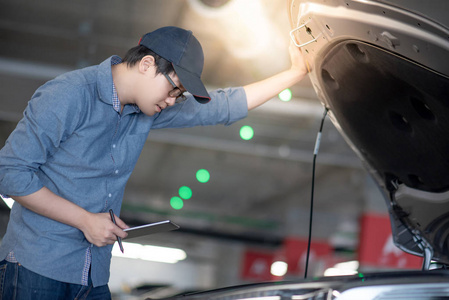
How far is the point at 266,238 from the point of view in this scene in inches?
564

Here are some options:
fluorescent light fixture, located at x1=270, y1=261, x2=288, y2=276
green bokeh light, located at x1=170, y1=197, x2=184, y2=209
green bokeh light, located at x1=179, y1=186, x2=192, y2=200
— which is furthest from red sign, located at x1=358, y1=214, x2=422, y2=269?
green bokeh light, located at x1=170, y1=197, x2=184, y2=209

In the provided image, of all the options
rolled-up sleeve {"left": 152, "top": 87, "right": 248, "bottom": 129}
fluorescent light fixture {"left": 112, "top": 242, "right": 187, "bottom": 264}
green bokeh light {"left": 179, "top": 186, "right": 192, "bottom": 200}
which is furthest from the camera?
fluorescent light fixture {"left": 112, "top": 242, "right": 187, "bottom": 264}

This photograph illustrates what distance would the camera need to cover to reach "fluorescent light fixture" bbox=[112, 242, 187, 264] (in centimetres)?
1998

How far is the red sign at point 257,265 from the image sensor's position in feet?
49.9

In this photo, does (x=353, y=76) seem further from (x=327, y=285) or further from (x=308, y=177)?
(x=308, y=177)

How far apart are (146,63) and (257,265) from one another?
46.9 feet

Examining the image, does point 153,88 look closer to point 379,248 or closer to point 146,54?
point 146,54

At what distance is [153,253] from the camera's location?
818 inches

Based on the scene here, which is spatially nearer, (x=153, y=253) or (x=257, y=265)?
(x=257, y=265)

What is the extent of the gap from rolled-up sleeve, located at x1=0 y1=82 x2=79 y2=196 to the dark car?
53cm

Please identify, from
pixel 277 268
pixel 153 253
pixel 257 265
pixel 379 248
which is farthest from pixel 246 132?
pixel 153 253

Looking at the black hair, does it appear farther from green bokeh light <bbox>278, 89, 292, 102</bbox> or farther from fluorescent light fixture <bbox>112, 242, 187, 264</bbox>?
fluorescent light fixture <bbox>112, 242, 187, 264</bbox>

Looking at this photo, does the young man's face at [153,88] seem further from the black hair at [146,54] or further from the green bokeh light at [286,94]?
the green bokeh light at [286,94]

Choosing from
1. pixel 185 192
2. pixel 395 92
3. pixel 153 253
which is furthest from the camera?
pixel 153 253
